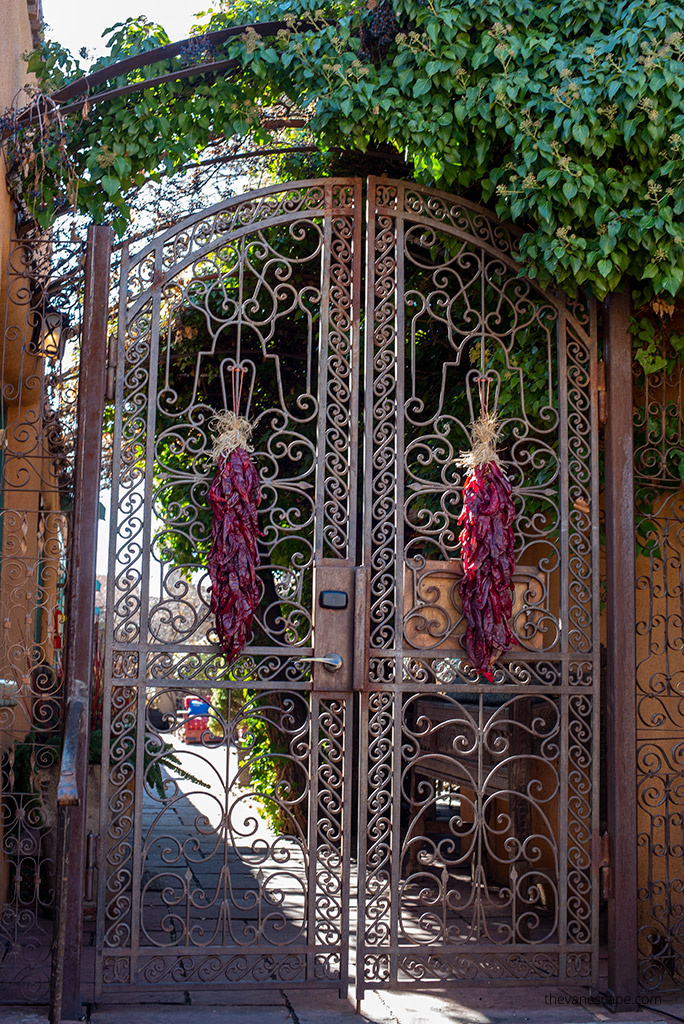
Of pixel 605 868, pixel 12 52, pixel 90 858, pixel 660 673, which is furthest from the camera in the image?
pixel 12 52

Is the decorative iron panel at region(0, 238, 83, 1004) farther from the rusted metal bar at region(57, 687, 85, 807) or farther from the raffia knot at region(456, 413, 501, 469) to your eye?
the raffia knot at region(456, 413, 501, 469)

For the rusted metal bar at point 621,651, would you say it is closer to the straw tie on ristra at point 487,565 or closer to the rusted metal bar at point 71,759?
the straw tie on ristra at point 487,565

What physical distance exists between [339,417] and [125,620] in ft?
4.54

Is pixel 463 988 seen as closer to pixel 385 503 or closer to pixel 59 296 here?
pixel 385 503

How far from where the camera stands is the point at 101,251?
450 centimetres

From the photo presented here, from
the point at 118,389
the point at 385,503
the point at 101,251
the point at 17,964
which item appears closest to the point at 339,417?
the point at 385,503

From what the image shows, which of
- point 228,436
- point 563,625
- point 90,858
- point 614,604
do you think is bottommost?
point 90,858

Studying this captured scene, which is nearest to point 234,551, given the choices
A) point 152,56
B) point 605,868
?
point 605,868

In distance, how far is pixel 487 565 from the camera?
462 cm

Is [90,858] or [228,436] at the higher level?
[228,436]

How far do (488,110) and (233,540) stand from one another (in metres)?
2.29

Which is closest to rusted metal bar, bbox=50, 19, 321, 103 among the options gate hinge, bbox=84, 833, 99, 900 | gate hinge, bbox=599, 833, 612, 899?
gate hinge, bbox=84, 833, 99, 900

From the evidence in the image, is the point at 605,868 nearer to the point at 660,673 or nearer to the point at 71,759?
the point at 660,673

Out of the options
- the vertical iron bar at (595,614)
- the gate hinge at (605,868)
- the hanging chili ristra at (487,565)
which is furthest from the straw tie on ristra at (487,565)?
the gate hinge at (605,868)
